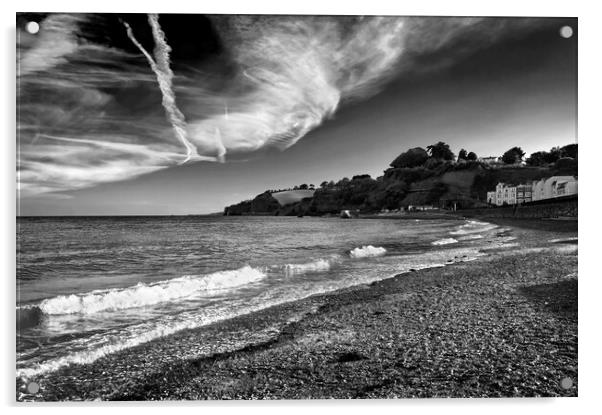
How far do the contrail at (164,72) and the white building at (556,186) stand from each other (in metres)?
3.29

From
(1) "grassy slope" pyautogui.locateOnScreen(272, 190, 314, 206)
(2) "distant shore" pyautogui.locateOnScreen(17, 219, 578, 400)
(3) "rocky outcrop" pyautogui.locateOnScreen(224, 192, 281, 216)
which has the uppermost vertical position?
(1) "grassy slope" pyautogui.locateOnScreen(272, 190, 314, 206)

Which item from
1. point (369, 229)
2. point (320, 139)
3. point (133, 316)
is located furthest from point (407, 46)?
point (133, 316)

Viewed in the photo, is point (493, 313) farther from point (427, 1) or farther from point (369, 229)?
point (427, 1)

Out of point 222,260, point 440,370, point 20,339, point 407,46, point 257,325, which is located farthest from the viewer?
point 222,260

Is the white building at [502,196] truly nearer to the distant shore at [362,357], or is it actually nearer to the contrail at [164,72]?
the distant shore at [362,357]

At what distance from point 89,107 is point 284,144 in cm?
170

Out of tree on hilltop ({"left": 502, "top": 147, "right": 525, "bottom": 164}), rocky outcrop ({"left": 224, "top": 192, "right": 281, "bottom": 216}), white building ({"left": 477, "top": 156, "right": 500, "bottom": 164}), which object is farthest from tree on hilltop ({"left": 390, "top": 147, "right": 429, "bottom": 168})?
rocky outcrop ({"left": 224, "top": 192, "right": 281, "bottom": 216})

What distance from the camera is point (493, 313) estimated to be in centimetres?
316

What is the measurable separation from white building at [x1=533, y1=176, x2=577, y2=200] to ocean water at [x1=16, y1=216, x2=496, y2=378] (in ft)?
3.22

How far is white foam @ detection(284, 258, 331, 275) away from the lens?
4316mm

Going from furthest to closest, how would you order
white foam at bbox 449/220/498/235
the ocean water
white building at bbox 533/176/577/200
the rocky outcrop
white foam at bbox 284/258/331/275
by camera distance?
1. white foam at bbox 449/220/498/235
2. white foam at bbox 284/258/331/275
3. the rocky outcrop
4. white building at bbox 533/176/577/200
5. the ocean water

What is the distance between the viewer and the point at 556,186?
11.5 ft

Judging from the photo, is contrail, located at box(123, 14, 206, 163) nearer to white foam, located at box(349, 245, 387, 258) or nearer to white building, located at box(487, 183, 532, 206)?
white foam, located at box(349, 245, 387, 258)

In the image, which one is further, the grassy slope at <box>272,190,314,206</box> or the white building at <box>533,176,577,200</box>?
the grassy slope at <box>272,190,314,206</box>
